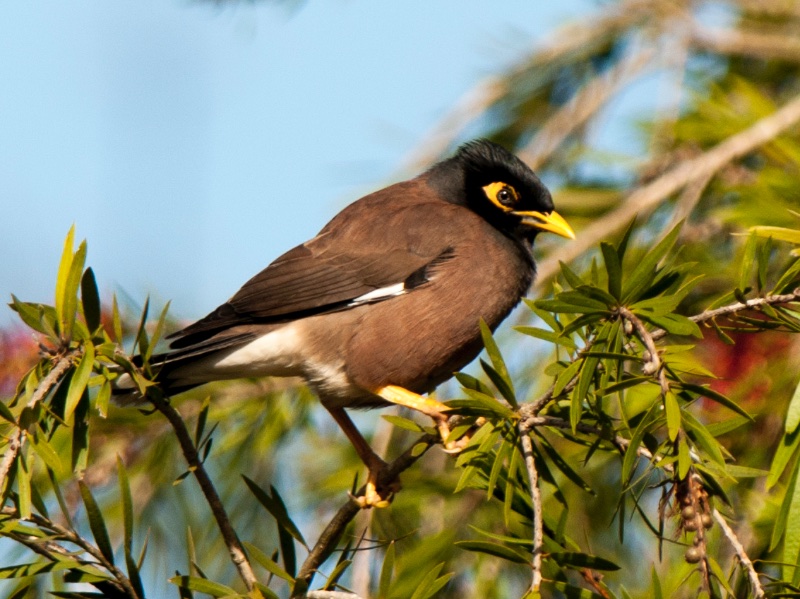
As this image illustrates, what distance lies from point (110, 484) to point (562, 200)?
2050 millimetres

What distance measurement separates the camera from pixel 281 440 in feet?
A: 11.8

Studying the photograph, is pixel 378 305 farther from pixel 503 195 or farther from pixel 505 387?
pixel 505 387

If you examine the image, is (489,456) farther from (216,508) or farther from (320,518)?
(320,518)

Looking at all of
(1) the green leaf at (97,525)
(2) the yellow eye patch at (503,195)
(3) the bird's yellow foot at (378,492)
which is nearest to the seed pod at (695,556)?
(1) the green leaf at (97,525)

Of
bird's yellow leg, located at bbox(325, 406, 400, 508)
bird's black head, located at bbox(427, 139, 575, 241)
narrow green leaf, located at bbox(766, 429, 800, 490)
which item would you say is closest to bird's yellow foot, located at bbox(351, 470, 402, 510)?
bird's yellow leg, located at bbox(325, 406, 400, 508)

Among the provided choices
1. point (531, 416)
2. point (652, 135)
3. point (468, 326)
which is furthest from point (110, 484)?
point (652, 135)

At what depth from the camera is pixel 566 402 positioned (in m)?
2.28

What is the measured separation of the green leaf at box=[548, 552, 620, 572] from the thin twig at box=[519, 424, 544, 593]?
0.04 m

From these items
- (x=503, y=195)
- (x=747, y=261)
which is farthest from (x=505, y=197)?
(x=747, y=261)

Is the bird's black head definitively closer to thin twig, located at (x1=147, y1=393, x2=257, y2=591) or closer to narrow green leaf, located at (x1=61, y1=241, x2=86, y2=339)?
thin twig, located at (x1=147, y1=393, x2=257, y2=591)

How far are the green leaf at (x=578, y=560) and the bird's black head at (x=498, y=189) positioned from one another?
2081mm

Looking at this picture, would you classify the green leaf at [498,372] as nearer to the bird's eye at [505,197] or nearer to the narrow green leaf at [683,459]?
the narrow green leaf at [683,459]

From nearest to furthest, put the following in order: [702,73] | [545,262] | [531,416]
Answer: [531,416] → [545,262] → [702,73]

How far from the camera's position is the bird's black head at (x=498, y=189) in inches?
159
